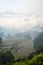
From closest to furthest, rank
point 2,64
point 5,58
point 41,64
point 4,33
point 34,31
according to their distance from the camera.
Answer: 1. point 41,64
2. point 2,64
3. point 5,58
4. point 34,31
5. point 4,33

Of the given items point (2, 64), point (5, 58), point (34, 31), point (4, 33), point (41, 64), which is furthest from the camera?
point (4, 33)

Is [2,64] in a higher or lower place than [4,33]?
lower

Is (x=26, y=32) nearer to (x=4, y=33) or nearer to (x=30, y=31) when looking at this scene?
(x=30, y=31)

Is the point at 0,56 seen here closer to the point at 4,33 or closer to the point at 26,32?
the point at 26,32

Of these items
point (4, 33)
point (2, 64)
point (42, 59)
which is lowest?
point (2, 64)

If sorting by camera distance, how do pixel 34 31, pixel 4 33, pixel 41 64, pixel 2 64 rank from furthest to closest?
pixel 4 33
pixel 34 31
pixel 2 64
pixel 41 64

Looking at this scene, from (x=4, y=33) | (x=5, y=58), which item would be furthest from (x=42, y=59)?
(x=4, y=33)

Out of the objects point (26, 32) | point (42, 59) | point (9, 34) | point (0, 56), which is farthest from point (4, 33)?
point (42, 59)

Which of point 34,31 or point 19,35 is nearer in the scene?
point 34,31

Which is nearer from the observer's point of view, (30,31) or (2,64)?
(2,64)
